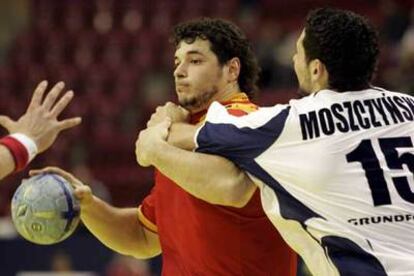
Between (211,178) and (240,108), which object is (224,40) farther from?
(211,178)

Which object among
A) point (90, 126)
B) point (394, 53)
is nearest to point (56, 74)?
A: point (90, 126)

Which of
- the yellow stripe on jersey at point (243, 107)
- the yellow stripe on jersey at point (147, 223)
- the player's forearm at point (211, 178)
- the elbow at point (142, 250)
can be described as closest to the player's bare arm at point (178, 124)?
the player's forearm at point (211, 178)

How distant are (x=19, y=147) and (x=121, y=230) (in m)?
1.23

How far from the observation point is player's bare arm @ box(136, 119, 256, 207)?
15.6 ft

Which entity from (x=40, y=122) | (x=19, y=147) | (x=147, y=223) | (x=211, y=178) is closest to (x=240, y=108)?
(x=211, y=178)

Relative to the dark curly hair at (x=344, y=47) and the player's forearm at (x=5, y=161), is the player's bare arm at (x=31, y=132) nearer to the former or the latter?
the player's forearm at (x=5, y=161)

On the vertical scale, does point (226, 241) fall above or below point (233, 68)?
below

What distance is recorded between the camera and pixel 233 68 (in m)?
5.71

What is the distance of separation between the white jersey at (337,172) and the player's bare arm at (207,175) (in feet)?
0.17

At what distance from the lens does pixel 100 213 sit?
19.7 feet

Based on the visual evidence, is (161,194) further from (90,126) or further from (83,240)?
(90,126)

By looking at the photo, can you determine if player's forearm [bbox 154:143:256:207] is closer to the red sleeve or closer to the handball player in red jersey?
the handball player in red jersey

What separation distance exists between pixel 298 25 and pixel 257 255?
37.8 ft

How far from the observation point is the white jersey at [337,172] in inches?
178
